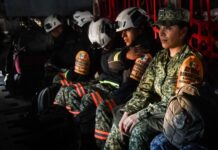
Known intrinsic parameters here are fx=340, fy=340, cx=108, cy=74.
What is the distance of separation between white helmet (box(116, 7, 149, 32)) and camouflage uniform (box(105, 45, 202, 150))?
634 mm

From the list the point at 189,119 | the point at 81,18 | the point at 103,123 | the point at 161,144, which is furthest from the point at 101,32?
the point at 189,119

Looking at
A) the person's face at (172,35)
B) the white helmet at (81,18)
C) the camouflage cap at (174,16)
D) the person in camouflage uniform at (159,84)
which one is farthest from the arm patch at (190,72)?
the white helmet at (81,18)

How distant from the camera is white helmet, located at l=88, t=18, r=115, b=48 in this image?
389 cm

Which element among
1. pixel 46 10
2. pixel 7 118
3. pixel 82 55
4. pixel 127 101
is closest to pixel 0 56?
pixel 46 10

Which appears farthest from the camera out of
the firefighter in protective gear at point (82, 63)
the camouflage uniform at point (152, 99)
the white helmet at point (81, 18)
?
the white helmet at point (81, 18)

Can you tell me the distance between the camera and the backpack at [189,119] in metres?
1.99

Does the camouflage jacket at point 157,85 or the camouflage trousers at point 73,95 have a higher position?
the camouflage jacket at point 157,85

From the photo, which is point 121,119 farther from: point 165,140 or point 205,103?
point 205,103

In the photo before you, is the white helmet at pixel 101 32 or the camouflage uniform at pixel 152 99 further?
the white helmet at pixel 101 32

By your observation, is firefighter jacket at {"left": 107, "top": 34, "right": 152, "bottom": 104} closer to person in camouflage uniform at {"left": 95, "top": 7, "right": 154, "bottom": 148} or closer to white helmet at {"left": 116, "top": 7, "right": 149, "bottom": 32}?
person in camouflage uniform at {"left": 95, "top": 7, "right": 154, "bottom": 148}

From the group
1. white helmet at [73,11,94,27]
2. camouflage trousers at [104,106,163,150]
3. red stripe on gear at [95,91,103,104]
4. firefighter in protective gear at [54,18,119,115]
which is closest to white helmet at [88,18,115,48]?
firefighter in protective gear at [54,18,119,115]

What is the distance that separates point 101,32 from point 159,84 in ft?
4.59

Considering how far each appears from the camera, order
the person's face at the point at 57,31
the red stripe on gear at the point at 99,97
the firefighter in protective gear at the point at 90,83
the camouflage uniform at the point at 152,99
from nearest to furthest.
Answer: the camouflage uniform at the point at 152,99
the red stripe on gear at the point at 99,97
the firefighter in protective gear at the point at 90,83
the person's face at the point at 57,31

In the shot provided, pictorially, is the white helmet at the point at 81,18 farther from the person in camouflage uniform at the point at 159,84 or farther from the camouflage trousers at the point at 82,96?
the person in camouflage uniform at the point at 159,84
